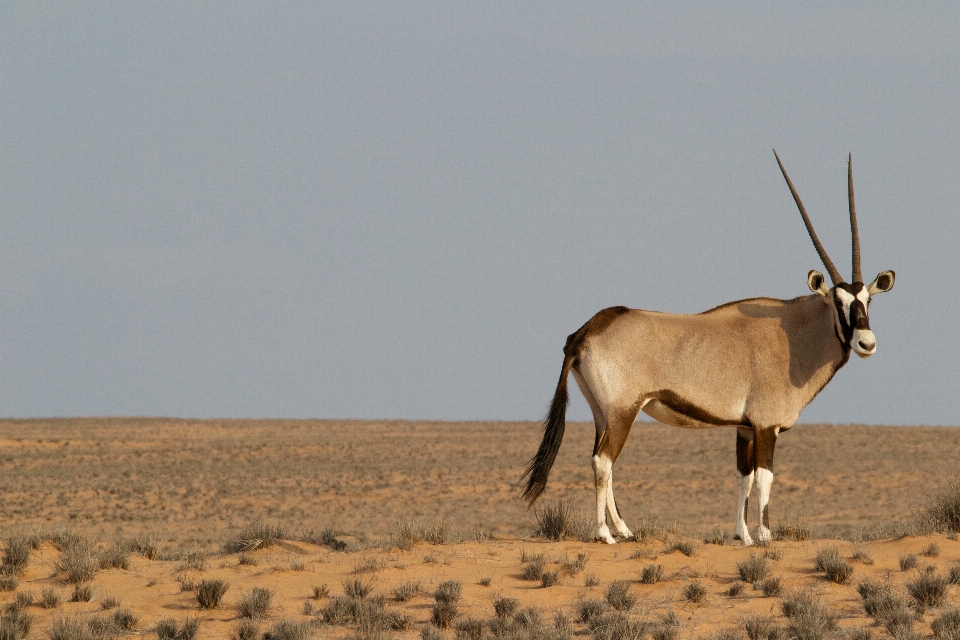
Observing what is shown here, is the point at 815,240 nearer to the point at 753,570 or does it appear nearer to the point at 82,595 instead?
the point at 753,570

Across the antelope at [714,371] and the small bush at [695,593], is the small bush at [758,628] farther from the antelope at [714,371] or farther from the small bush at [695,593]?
the antelope at [714,371]

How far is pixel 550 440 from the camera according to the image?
1164 centimetres

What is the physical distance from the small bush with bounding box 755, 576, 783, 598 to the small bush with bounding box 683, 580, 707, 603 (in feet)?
1.77

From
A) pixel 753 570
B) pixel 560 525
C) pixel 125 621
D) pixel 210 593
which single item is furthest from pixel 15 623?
pixel 753 570

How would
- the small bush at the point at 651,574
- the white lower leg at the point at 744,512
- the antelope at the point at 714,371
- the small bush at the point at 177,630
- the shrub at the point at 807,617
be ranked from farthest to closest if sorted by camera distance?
1. the white lower leg at the point at 744,512
2. the antelope at the point at 714,371
3. the small bush at the point at 651,574
4. the small bush at the point at 177,630
5. the shrub at the point at 807,617

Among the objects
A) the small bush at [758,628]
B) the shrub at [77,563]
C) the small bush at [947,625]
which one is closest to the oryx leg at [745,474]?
the small bush at [758,628]

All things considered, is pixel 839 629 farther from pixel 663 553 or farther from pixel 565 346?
pixel 565 346

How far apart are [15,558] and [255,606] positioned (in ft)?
11.2

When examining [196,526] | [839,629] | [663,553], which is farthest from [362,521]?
[839,629]

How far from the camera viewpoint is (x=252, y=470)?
1564 inches

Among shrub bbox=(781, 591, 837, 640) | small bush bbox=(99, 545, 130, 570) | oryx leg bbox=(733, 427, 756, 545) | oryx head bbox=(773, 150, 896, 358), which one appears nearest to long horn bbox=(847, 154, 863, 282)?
oryx head bbox=(773, 150, 896, 358)

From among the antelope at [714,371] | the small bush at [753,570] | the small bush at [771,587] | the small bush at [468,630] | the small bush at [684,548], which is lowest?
the small bush at [468,630]

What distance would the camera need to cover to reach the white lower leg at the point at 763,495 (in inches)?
447

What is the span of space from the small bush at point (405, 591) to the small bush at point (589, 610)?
58.0 inches
